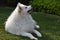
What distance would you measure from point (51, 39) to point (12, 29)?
1155 mm

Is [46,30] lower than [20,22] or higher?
higher

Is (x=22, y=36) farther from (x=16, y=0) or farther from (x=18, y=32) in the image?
(x=16, y=0)

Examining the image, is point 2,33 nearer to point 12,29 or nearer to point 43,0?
point 12,29

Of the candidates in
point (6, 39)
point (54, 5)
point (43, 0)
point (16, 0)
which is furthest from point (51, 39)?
point (16, 0)

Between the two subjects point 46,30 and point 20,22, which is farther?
point 46,30

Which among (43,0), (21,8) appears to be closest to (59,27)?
(21,8)

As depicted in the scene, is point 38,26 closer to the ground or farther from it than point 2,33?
farther from it

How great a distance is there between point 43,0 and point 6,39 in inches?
242

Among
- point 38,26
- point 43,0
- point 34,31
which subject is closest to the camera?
point 34,31

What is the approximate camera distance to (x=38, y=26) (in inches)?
313

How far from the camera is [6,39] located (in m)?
6.65

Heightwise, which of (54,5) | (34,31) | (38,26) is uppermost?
(54,5)

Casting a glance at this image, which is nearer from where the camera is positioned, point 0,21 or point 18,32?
point 18,32

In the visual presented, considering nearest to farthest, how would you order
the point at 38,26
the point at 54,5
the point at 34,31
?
1. the point at 34,31
2. the point at 38,26
3. the point at 54,5
